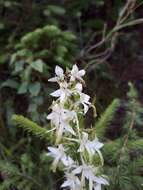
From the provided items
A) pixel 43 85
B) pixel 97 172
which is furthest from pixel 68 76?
pixel 43 85

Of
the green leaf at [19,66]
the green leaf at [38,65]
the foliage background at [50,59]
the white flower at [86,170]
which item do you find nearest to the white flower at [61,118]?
the white flower at [86,170]

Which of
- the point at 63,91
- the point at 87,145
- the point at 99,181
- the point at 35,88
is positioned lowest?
the point at 99,181

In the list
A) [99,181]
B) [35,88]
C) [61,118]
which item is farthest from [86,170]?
[35,88]

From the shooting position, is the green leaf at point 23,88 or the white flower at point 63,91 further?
the green leaf at point 23,88

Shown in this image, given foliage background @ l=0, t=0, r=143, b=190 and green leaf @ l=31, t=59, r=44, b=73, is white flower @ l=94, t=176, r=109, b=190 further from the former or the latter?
green leaf @ l=31, t=59, r=44, b=73

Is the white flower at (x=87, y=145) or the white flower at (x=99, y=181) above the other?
the white flower at (x=87, y=145)

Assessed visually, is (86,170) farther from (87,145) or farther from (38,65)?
(38,65)

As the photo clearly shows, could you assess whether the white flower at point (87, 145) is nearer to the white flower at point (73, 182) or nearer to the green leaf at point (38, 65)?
the white flower at point (73, 182)

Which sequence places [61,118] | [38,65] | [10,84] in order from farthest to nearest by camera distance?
1. [10,84]
2. [38,65]
3. [61,118]
